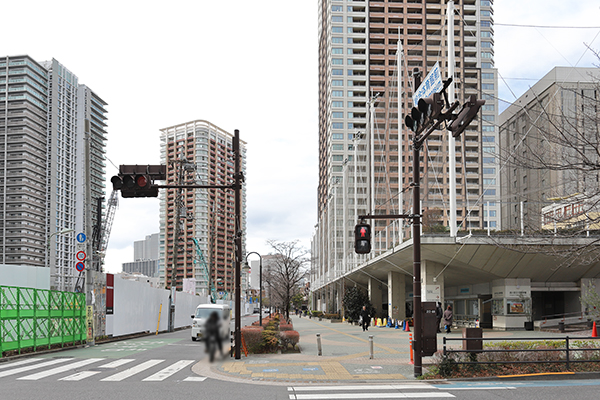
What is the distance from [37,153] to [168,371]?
466 ft

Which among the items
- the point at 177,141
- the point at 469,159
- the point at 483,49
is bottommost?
the point at 177,141

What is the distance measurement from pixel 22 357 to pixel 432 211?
36.2 metres

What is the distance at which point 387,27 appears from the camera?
341 feet

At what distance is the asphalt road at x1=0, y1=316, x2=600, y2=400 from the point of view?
12.1 meters

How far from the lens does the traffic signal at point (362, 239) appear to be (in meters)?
14.6

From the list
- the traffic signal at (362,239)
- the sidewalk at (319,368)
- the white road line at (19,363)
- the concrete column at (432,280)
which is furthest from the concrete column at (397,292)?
the traffic signal at (362,239)

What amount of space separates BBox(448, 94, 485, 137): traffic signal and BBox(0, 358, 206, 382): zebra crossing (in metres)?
9.41

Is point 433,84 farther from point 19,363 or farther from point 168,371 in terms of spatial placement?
point 19,363

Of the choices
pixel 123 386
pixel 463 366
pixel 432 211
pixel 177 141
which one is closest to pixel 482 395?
pixel 463 366

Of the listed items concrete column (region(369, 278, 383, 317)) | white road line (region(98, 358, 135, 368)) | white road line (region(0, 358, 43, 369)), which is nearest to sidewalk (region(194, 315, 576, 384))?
white road line (region(98, 358, 135, 368))

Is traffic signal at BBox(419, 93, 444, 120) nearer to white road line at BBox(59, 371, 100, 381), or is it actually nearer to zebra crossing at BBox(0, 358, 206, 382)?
zebra crossing at BBox(0, 358, 206, 382)

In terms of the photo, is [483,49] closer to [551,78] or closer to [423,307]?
[551,78]

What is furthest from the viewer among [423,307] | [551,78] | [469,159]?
[469,159]

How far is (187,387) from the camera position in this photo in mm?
13352
